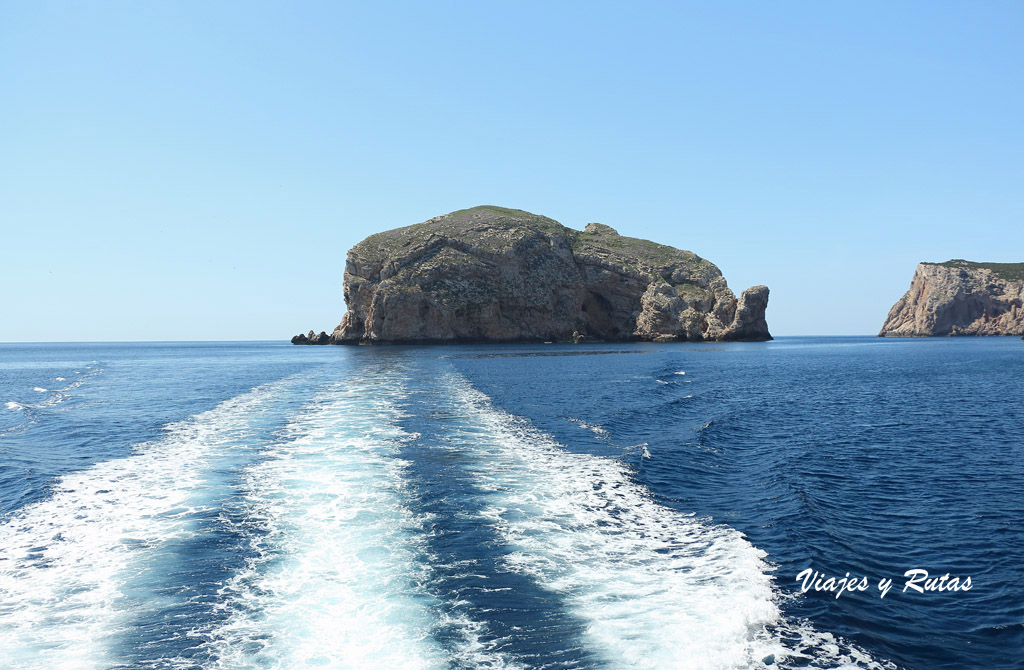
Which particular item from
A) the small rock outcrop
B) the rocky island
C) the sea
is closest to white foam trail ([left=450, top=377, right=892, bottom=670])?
the sea

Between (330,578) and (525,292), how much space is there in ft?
436

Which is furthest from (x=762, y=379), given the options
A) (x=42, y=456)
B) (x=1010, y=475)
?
(x=42, y=456)

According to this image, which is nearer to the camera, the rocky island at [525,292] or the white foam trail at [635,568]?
the white foam trail at [635,568]

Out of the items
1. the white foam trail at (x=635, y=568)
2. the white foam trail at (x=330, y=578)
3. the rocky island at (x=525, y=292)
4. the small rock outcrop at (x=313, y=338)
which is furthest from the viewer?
the small rock outcrop at (x=313, y=338)

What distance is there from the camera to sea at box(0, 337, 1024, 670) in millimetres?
8164

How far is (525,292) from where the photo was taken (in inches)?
5595

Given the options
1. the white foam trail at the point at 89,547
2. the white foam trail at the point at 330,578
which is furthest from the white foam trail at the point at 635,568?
the white foam trail at the point at 89,547

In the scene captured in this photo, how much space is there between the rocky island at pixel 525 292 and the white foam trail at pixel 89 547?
113441mm

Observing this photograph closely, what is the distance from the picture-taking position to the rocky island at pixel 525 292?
441ft

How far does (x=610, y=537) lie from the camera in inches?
497

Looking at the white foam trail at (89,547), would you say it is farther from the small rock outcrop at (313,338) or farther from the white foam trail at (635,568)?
the small rock outcrop at (313,338)

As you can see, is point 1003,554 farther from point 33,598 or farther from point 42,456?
point 42,456

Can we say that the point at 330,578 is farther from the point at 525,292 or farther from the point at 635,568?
the point at 525,292

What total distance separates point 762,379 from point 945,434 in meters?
25.9
